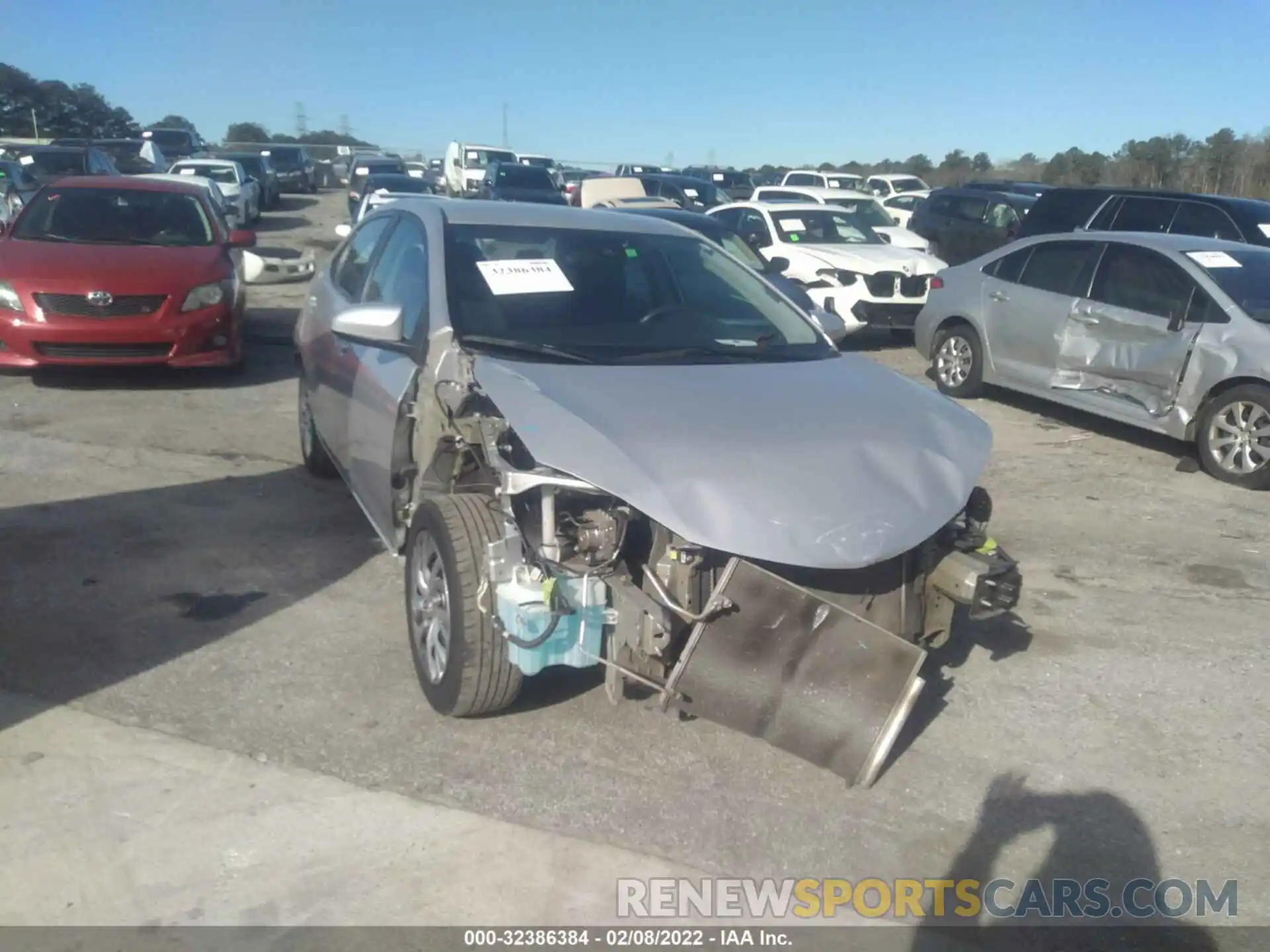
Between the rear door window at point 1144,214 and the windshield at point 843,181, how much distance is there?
1392 centimetres

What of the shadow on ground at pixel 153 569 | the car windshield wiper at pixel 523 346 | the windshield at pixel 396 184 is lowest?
the shadow on ground at pixel 153 569

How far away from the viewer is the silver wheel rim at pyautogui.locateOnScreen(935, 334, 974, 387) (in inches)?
400

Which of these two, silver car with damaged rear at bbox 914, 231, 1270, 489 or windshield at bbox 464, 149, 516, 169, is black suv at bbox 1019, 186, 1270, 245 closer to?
silver car with damaged rear at bbox 914, 231, 1270, 489

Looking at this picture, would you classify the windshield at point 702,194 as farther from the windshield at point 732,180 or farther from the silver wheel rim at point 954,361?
the silver wheel rim at point 954,361

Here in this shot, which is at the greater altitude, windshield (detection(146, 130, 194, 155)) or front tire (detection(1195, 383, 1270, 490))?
windshield (detection(146, 130, 194, 155))

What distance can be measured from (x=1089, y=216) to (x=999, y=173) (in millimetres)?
44221

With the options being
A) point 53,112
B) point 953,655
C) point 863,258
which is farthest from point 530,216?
point 53,112

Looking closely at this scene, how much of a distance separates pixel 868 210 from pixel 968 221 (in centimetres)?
357

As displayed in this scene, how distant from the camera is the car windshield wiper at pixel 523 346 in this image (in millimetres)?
4297

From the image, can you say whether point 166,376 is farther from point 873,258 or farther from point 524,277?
point 873,258

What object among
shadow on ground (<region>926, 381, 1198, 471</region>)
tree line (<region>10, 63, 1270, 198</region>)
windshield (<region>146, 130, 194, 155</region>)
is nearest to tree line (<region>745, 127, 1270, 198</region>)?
tree line (<region>10, 63, 1270, 198</region>)

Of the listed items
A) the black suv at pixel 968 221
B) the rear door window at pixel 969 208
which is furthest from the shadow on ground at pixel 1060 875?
the rear door window at pixel 969 208

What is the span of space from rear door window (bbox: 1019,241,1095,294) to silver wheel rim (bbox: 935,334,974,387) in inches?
31.5

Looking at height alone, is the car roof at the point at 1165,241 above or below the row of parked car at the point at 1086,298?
above
